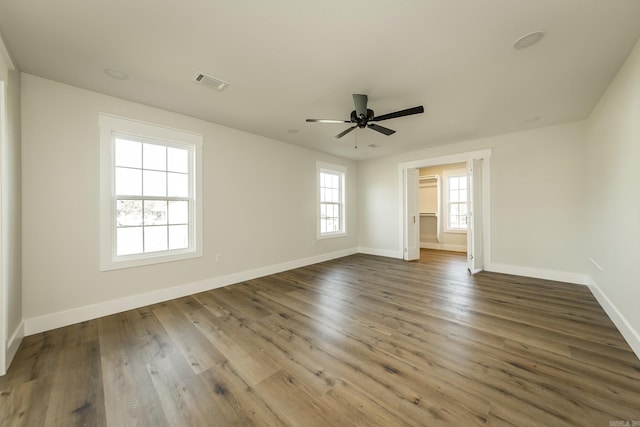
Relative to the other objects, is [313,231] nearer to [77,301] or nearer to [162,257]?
[162,257]

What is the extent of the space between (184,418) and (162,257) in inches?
Result: 92.1

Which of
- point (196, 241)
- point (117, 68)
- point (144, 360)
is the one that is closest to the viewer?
point (144, 360)

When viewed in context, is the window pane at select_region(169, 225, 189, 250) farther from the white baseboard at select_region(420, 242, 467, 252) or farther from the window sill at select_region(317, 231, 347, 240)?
the white baseboard at select_region(420, 242, 467, 252)

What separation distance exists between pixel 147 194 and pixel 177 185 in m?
0.40

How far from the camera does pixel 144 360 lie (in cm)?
192

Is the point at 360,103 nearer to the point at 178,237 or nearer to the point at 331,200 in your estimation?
the point at 178,237

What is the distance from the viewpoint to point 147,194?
3.15 meters

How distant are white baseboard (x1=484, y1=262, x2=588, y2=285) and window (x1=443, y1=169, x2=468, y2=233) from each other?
2.35 m

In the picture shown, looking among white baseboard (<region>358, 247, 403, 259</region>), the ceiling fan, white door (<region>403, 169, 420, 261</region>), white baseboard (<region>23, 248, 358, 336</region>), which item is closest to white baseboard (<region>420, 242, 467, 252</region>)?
white door (<region>403, 169, 420, 261</region>)

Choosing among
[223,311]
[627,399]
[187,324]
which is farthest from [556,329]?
[187,324]

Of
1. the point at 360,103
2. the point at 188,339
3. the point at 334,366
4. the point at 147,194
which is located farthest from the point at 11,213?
the point at 360,103

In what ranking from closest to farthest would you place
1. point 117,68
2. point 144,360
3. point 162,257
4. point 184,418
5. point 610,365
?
point 184,418 < point 610,365 < point 144,360 < point 117,68 < point 162,257

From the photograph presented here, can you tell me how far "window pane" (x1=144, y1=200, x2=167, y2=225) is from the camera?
125 inches

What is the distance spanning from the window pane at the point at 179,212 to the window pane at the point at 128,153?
2.17 feet
